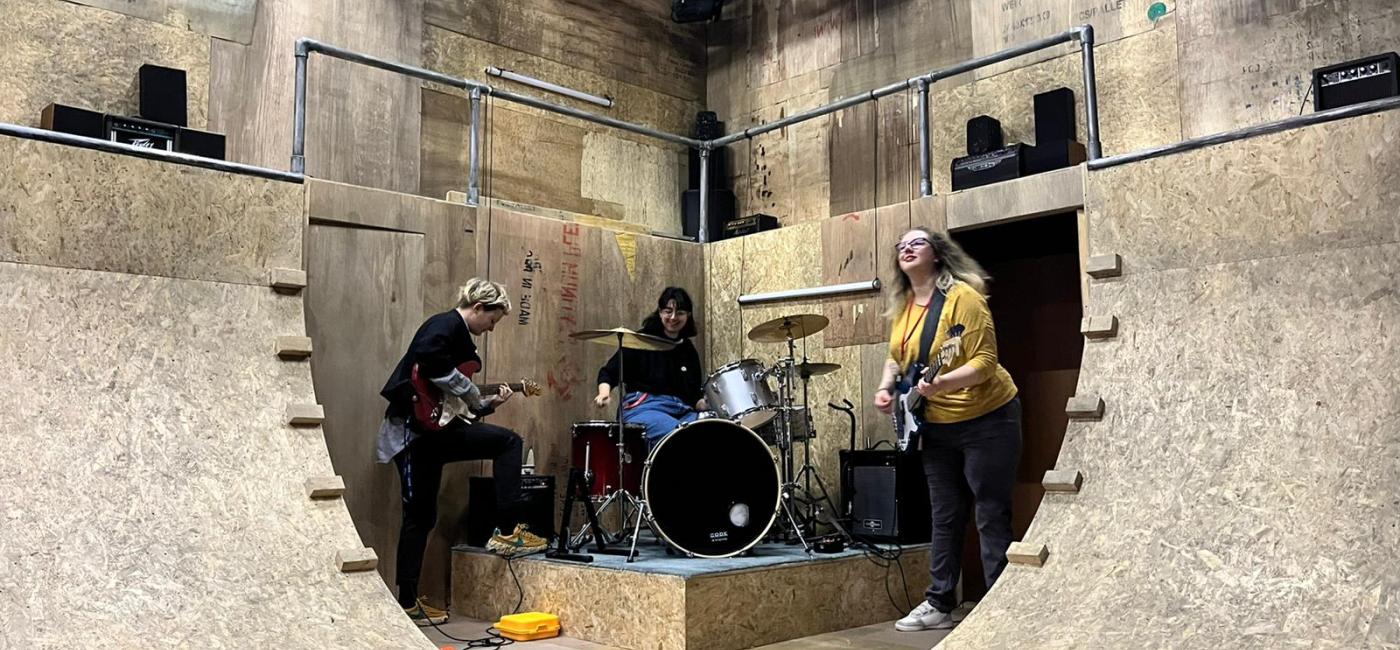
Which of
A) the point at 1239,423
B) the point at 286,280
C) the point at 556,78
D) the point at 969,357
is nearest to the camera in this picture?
the point at 1239,423

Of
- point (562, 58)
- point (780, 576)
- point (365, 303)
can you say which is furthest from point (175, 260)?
point (562, 58)

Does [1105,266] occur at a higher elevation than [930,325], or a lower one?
higher

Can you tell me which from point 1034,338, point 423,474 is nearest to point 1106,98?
point 1034,338

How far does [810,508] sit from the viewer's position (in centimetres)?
560

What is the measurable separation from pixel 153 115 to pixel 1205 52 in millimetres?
5477

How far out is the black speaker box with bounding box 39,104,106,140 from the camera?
5.02m

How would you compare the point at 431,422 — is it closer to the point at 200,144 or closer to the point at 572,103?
the point at 200,144

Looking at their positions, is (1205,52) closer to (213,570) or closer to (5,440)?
(213,570)

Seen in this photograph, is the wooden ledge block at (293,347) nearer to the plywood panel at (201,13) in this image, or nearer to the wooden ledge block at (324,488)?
the wooden ledge block at (324,488)

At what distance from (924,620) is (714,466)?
43.0 inches

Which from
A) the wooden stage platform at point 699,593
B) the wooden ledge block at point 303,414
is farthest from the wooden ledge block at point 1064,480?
the wooden ledge block at point 303,414

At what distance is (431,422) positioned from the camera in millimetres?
4742

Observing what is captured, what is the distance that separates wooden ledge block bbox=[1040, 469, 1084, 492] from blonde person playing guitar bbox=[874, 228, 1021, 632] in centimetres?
16

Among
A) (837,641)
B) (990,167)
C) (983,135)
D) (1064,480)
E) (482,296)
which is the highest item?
(983,135)
